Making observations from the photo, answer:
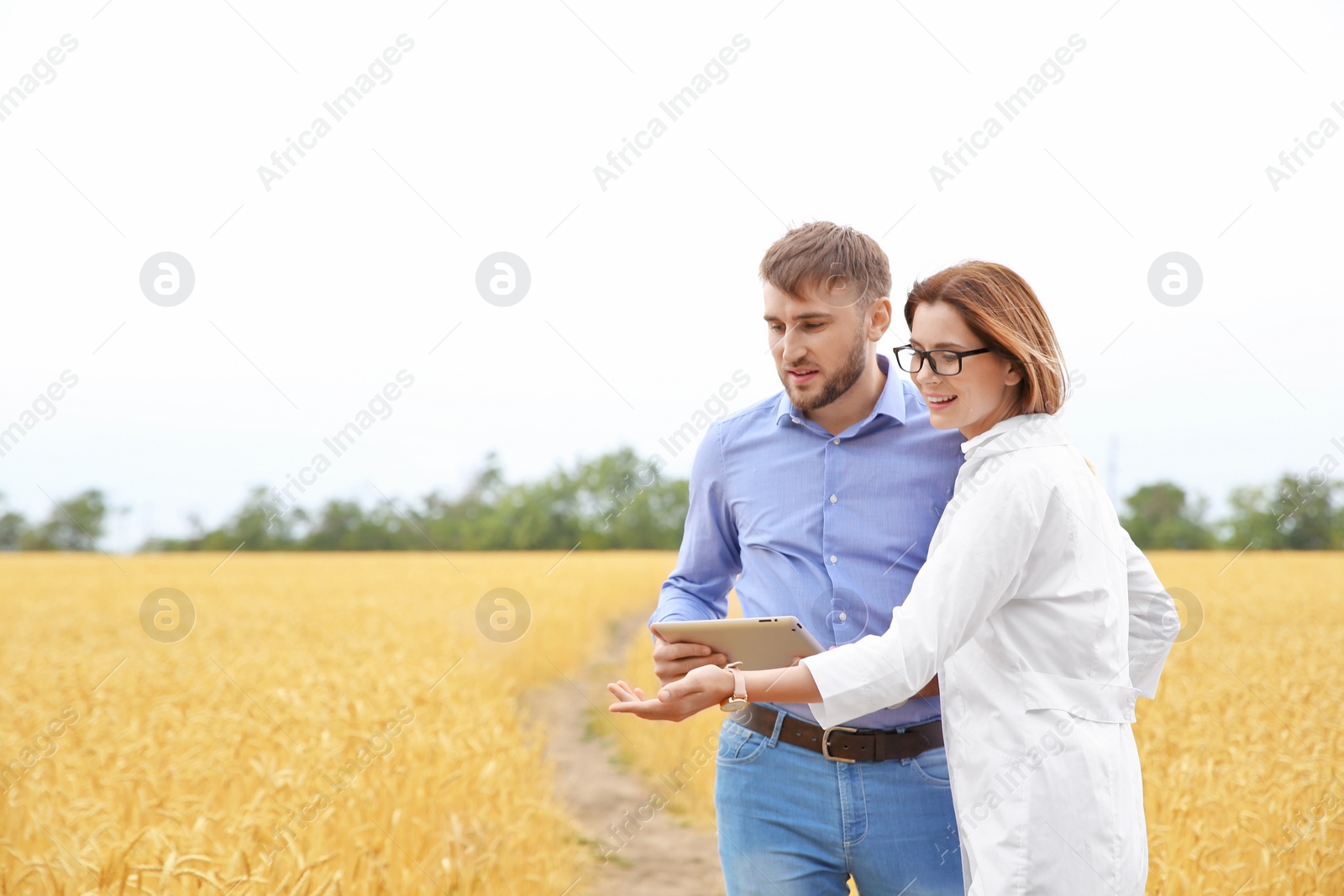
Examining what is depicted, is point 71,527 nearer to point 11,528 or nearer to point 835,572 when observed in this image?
point 11,528

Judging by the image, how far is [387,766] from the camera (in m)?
4.41

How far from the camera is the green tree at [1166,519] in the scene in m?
50.0

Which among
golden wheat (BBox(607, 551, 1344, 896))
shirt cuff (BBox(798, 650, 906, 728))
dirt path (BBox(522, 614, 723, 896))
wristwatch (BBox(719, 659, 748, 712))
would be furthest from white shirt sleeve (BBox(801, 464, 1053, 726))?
dirt path (BBox(522, 614, 723, 896))

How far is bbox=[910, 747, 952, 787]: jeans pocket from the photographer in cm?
209

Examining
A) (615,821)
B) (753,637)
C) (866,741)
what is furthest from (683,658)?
(615,821)

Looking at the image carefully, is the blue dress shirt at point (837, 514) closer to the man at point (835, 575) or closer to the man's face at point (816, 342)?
the man at point (835, 575)

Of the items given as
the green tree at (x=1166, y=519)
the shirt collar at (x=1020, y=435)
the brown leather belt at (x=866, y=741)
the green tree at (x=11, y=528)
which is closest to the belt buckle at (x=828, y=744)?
the brown leather belt at (x=866, y=741)

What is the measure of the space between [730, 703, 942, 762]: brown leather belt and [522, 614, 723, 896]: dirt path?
3185mm

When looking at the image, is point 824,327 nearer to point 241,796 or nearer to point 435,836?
point 435,836

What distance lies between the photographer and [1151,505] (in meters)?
54.8

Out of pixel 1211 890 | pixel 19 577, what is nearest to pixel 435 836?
pixel 1211 890

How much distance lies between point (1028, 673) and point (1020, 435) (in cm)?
43

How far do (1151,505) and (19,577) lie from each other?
56.0 metres

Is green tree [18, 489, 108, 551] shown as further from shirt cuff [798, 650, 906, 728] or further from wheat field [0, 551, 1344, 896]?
shirt cuff [798, 650, 906, 728]
